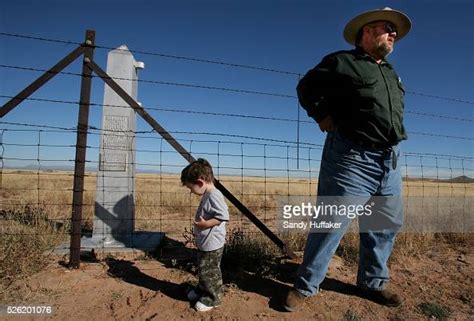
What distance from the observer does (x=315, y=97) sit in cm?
300

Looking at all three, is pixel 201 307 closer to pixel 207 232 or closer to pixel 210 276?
pixel 210 276

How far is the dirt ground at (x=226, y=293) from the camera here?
9.83ft

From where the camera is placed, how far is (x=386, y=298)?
10.6 ft

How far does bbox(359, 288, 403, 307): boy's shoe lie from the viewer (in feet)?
10.5

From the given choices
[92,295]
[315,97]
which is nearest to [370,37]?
[315,97]

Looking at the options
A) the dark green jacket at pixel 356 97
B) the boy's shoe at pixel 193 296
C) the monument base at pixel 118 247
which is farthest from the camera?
the monument base at pixel 118 247

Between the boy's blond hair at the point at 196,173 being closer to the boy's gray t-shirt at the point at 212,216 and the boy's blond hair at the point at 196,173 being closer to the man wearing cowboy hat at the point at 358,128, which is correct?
the boy's gray t-shirt at the point at 212,216

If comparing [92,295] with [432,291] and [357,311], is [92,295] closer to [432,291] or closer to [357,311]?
[357,311]

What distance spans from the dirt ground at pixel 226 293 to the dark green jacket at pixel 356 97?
1.44 meters

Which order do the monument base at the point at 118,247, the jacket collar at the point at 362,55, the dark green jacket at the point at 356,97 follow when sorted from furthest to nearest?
1. the monument base at the point at 118,247
2. the jacket collar at the point at 362,55
3. the dark green jacket at the point at 356,97

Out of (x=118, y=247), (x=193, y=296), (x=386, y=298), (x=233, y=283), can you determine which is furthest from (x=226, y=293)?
(x=118, y=247)

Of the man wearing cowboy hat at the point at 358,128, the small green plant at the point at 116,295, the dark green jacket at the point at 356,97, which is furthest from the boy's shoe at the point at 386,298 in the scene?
the small green plant at the point at 116,295

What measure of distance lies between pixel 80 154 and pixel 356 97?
271 cm

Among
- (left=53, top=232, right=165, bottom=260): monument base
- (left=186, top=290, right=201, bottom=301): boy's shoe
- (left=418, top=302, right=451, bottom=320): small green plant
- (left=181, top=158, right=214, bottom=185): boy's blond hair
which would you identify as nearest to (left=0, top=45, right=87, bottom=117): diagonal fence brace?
(left=53, top=232, right=165, bottom=260): monument base
